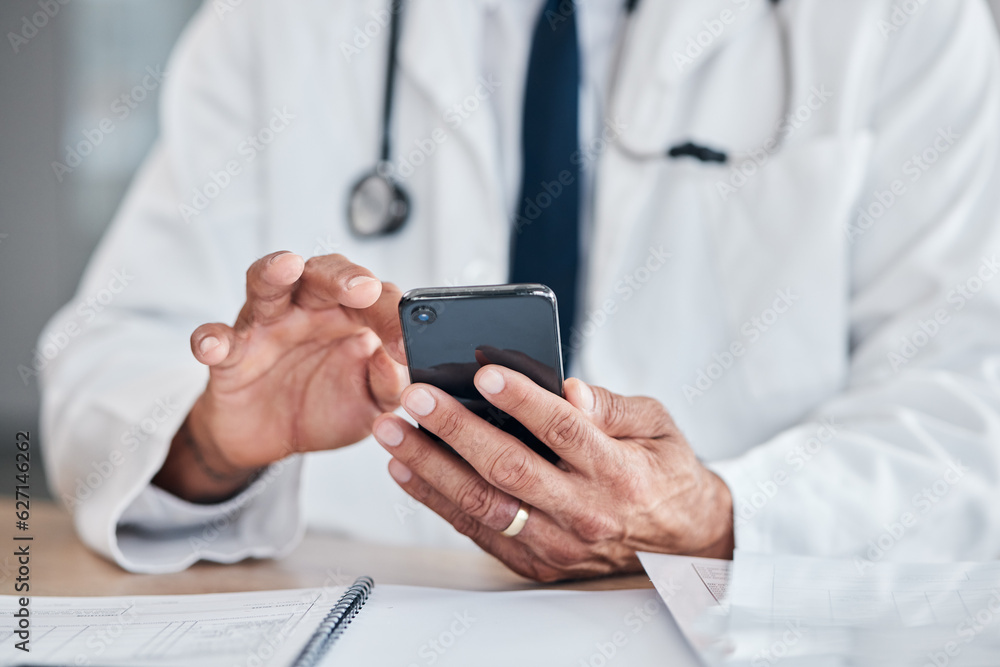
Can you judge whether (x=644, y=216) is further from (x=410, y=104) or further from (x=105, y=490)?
(x=105, y=490)

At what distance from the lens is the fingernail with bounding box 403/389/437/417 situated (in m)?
0.50

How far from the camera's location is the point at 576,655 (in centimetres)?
42

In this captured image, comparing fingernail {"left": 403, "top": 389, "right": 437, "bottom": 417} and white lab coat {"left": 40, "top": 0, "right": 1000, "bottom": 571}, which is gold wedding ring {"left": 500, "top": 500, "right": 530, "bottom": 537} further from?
white lab coat {"left": 40, "top": 0, "right": 1000, "bottom": 571}

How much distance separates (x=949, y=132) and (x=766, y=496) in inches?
22.2

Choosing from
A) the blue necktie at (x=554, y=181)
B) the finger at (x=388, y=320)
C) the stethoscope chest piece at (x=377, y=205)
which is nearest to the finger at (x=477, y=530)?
the finger at (x=388, y=320)

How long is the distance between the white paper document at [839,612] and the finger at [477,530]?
97 millimetres

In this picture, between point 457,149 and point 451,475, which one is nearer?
point 451,475

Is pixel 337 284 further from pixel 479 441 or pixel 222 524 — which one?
pixel 222 524

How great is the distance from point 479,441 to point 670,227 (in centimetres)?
56

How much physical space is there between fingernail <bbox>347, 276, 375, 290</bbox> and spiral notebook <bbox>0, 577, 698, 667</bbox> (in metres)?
0.21

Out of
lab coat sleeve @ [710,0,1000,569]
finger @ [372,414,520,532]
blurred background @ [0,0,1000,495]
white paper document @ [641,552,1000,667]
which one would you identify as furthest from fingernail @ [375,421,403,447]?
blurred background @ [0,0,1000,495]

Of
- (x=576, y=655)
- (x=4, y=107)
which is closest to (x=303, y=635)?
(x=576, y=655)

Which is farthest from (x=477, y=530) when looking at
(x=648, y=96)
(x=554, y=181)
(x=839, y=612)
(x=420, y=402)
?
(x=648, y=96)

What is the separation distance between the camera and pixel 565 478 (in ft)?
1.77
